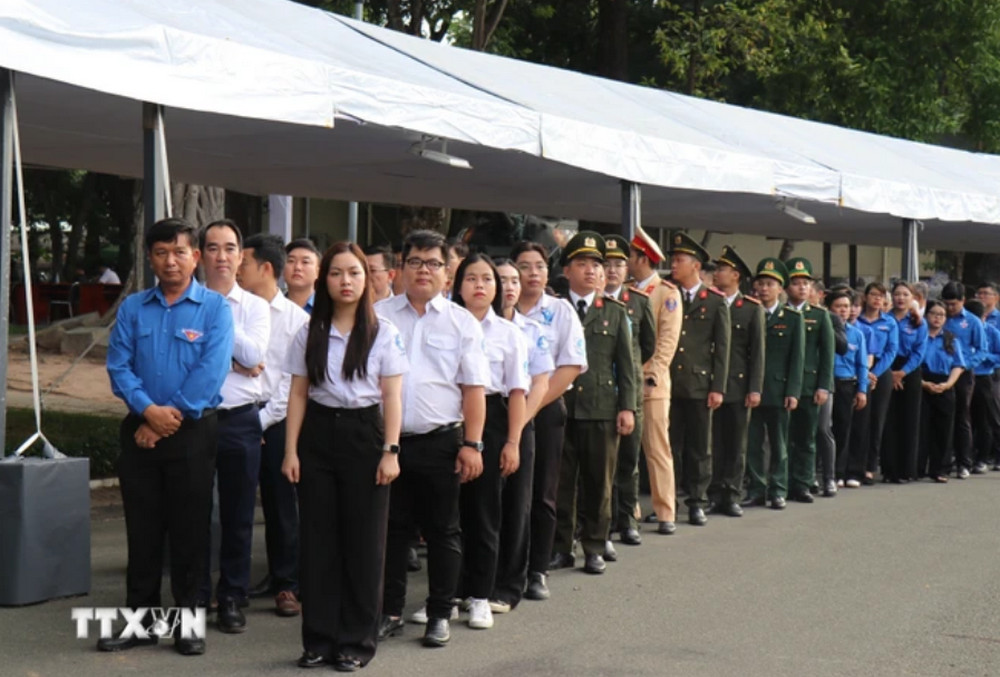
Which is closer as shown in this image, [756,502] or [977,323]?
[756,502]

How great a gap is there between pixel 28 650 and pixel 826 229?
567 inches

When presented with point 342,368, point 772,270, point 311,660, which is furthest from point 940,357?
point 311,660

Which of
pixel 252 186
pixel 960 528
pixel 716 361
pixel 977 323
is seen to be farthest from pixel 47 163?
pixel 977 323

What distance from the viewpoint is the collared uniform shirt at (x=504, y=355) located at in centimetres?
712

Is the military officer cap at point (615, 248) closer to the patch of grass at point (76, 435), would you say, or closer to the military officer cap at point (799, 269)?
the military officer cap at point (799, 269)

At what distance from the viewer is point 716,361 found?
35.4ft

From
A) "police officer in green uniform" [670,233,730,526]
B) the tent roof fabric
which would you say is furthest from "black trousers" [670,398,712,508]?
the tent roof fabric

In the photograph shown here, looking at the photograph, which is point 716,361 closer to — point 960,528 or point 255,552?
point 960,528

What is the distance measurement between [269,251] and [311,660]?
2.34 metres

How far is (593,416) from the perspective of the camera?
338 inches

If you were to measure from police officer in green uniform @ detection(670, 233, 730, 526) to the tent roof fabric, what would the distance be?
2.58 ft

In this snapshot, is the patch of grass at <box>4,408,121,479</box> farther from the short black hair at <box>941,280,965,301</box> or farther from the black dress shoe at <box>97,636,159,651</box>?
the short black hair at <box>941,280,965,301</box>

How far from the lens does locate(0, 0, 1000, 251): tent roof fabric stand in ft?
23.9

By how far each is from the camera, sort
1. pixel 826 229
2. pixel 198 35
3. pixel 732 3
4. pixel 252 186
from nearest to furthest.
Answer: pixel 198 35, pixel 252 186, pixel 826 229, pixel 732 3
